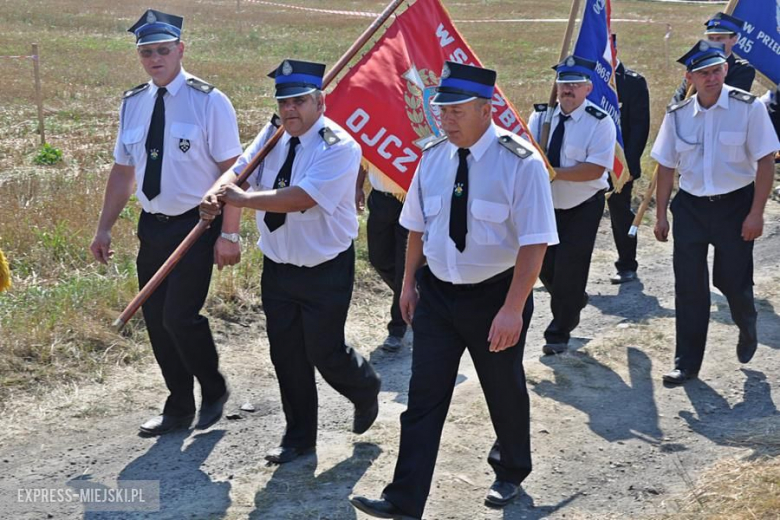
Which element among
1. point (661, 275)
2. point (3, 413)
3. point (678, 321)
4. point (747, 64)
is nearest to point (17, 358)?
point (3, 413)

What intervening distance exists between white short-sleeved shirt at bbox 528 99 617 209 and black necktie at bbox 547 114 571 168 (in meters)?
0.02

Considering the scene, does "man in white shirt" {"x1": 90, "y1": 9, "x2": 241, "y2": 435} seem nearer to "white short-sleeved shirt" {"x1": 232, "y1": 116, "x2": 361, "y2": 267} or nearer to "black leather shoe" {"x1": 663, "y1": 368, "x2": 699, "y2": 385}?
"white short-sleeved shirt" {"x1": 232, "y1": 116, "x2": 361, "y2": 267}

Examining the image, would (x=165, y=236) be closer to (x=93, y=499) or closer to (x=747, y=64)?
(x=93, y=499)

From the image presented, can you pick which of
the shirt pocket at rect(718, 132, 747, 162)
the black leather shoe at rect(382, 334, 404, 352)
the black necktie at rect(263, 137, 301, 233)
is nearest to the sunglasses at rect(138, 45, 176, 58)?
the black necktie at rect(263, 137, 301, 233)

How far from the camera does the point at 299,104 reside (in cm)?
514

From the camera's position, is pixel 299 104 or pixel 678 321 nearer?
pixel 299 104

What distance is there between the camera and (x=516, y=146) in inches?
181

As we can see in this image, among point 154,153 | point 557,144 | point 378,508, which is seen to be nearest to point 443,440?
point 378,508

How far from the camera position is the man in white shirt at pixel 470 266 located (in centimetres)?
455

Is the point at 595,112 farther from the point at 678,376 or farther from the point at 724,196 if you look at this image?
the point at 678,376

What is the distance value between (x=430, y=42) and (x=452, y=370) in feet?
9.38

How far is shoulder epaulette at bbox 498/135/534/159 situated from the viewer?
456cm

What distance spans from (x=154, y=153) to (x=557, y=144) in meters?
2.80

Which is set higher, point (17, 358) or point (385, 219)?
point (385, 219)
